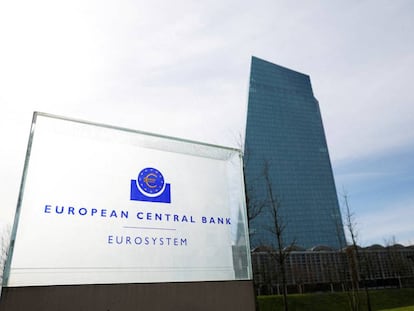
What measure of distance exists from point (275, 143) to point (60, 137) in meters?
73.8

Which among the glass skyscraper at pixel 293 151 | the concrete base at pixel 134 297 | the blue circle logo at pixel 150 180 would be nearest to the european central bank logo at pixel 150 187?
the blue circle logo at pixel 150 180

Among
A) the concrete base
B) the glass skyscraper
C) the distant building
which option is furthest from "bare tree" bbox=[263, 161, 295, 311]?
the glass skyscraper

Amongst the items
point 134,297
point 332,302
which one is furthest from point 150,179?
point 332,302

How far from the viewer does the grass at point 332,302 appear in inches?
756

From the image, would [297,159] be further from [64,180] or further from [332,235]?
[64,180]

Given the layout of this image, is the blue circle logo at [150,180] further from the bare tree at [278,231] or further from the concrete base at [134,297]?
the bare tree at [278,231]

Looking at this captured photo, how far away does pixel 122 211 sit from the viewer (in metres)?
3.17

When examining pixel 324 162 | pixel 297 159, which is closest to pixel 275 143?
pixel 297 159

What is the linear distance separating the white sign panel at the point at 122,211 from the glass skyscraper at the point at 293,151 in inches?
2170

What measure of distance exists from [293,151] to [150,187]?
76485 millimetres

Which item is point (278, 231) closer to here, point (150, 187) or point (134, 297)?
point (150, 187)

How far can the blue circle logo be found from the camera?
337 centimetres

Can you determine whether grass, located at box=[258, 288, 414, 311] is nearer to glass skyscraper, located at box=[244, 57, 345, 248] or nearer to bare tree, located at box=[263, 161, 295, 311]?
bare tree, located at box=[263, 161, 295, 311]

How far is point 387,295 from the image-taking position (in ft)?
74.9
